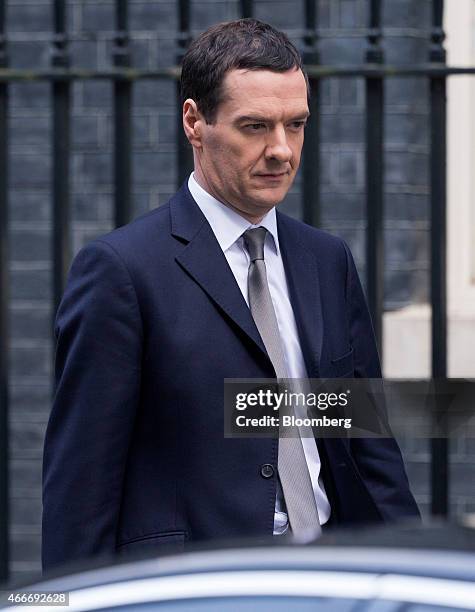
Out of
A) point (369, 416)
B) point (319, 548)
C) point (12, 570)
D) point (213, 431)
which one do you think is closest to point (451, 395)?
point (369, 416)

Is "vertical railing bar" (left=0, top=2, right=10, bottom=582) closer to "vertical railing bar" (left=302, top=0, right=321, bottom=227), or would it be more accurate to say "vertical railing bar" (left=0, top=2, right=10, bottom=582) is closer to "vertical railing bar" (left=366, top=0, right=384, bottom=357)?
"vertical railing bar" (left=302, top=0, right=321, bottom=227)

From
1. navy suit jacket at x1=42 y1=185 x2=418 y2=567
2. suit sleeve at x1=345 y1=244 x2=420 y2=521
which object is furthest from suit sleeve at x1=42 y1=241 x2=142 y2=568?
suit sleeve at x1=345 y1=244 x2=420 y2=521

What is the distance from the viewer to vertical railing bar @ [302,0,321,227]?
13.3 ft

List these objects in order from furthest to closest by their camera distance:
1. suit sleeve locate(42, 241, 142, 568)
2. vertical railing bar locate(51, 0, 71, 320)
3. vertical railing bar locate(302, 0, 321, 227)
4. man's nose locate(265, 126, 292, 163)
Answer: vertical railing bar locate(51, 0, 71, 320) → vertical railing bar locate(302, 0, 321, 227) → man's nose locate(265, 126, 292, 163) → suit sleeve locate(42, 241, 142, 568)

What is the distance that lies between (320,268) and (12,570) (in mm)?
2947

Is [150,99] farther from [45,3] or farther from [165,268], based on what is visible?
[165,268]

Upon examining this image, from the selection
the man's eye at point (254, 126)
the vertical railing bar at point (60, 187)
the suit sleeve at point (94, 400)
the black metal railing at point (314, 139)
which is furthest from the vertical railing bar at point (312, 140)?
the suit sleeve at point (94, 400)

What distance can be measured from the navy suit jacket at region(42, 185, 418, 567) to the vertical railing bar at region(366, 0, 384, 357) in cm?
122

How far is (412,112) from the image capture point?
544cm

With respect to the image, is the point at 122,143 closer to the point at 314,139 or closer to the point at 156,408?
the point at 314,139

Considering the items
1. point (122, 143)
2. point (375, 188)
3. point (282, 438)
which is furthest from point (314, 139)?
point (282, 438)

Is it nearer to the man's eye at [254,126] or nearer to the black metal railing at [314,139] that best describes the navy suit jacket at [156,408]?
the man's eye at [254,126]

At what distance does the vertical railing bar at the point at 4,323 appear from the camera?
4.18m

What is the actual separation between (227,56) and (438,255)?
141 cm
